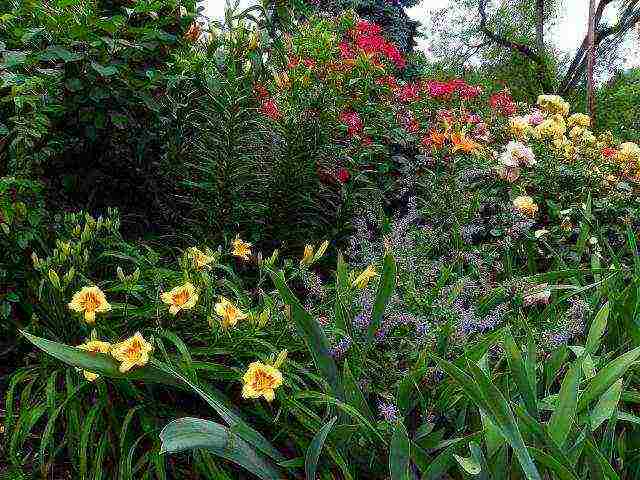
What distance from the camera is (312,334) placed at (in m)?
1.56

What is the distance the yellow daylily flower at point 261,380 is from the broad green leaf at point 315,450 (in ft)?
0.49

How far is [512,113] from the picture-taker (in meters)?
4.51

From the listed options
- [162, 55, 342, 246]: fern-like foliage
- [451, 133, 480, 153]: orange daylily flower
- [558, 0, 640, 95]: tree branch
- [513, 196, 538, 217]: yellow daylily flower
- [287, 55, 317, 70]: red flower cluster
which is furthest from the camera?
[558, 0, 640, 95]: tree branch

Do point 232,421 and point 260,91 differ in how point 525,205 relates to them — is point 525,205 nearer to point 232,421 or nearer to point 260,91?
point 260,91

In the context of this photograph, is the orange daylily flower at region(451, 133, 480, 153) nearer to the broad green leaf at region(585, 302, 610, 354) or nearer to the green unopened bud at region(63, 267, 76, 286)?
the broad green leaf at region(585, 302, 610, 354)

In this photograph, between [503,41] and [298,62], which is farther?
[503,41]

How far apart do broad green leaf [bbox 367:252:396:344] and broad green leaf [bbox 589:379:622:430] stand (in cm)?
52

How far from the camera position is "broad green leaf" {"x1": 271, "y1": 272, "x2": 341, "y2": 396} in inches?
60.2

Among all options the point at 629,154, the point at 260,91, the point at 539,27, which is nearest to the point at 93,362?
the point at 260,91

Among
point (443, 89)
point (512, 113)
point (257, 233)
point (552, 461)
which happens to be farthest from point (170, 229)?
point (512, 113)

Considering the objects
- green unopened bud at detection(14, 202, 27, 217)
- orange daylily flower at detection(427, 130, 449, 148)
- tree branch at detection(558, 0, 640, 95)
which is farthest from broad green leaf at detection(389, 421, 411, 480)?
tree branch at detection(558, 0, 640, 95)

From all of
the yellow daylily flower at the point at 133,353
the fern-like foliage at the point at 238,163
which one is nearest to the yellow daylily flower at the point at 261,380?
the yellow daylily flower at the point at 133,353

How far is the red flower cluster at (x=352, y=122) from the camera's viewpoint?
2.99 meters

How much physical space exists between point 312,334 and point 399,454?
335 mm
